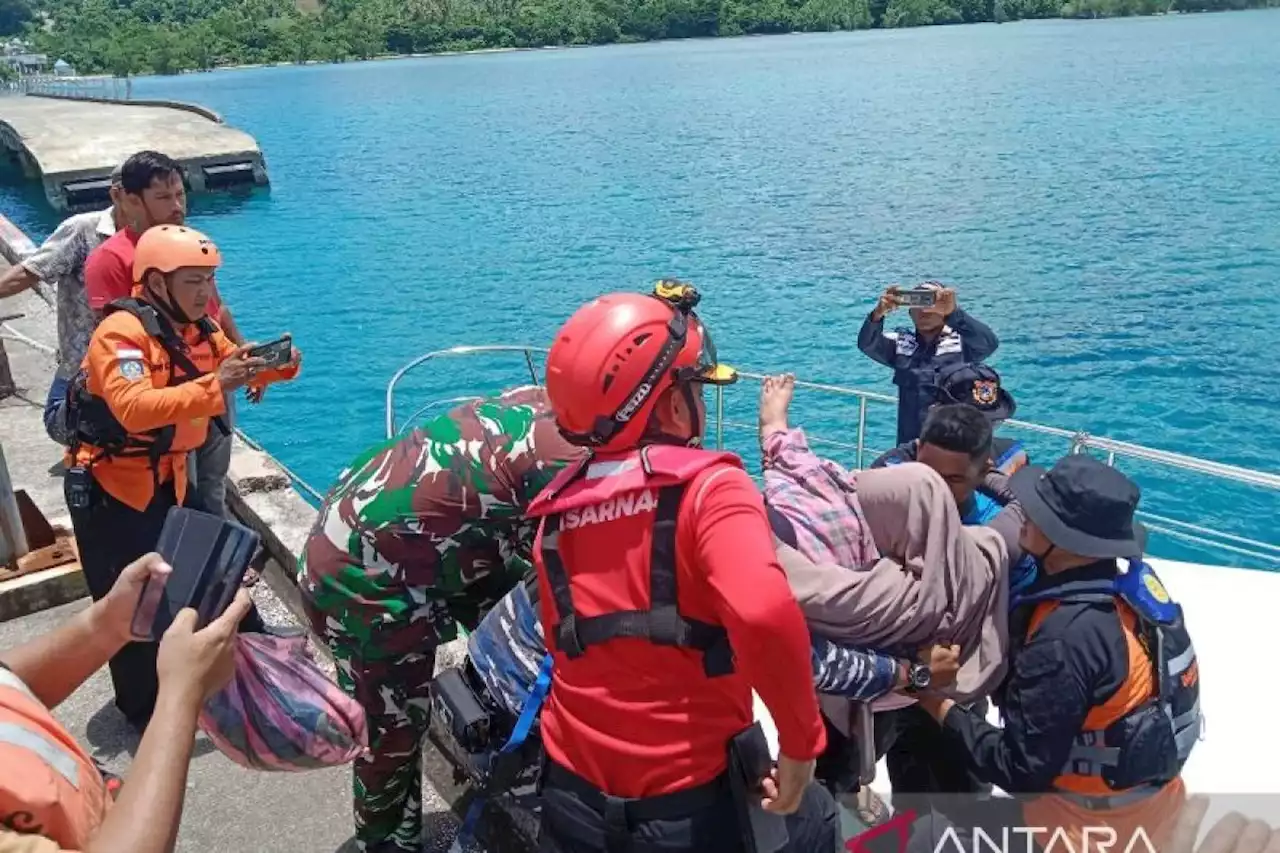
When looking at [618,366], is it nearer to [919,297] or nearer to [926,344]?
[919,297]

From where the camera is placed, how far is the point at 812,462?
2889 millimetres

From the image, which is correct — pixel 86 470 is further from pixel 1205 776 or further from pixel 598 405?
pixel 1205 776

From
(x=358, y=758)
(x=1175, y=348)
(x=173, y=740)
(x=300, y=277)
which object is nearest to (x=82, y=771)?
(x=173, y=740)

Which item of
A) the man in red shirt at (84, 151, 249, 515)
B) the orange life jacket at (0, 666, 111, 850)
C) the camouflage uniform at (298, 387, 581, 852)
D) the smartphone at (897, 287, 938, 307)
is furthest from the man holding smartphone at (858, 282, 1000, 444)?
the orange life jacket at (0, 666, 111, 850)

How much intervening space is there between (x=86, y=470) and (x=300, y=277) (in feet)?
75.6

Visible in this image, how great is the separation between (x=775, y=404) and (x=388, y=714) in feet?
5.01

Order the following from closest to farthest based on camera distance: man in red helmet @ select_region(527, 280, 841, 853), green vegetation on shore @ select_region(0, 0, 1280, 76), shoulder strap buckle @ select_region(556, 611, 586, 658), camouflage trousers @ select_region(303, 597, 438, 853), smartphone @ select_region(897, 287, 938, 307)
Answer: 1. man in red helmet @ select_region(527, 280, 841, 853)
2. shoulder strap buckle @ select_region(556, 611, 586, 658)
3. camouflage trousers @ select_region(303, 597, 438, 853)
4. smartphone @ select_region(897, 287, 938, 307)
5. green vegetation on shore @ select_region(0, 0, 1280, 76)

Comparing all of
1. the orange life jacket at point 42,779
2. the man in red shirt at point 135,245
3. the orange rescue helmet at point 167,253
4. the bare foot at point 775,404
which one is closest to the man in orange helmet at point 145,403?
the orange rescue helmet at point 167,253

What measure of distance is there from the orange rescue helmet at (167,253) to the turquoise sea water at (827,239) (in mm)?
11435

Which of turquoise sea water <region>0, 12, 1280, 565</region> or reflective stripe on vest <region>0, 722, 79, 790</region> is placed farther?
turquoise sea water <region>0, 12, 1280, 565</region>

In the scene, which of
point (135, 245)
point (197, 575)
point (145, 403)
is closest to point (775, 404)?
point (197, 575)

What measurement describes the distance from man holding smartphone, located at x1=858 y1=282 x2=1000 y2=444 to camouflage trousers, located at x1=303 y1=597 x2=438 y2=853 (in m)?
3.05

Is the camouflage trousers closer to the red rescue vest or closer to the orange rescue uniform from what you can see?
the orange rescue uniform

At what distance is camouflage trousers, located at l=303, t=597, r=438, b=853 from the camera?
3.05 metres
